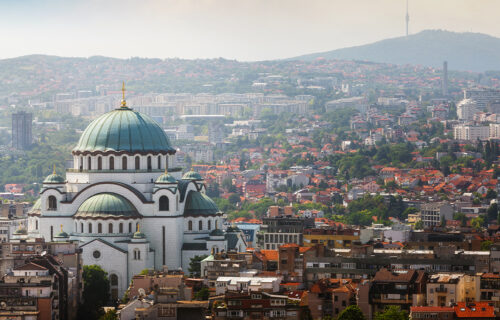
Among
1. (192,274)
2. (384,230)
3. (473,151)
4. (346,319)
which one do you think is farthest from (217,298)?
(473,151)

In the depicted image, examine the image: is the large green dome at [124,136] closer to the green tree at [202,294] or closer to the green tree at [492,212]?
the green tree at [202,294]

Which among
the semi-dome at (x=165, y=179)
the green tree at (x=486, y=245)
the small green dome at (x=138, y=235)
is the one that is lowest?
the green tree at (x=486, y=245)

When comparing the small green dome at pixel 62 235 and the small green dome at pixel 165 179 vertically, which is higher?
the small green dome at pixel 165 179

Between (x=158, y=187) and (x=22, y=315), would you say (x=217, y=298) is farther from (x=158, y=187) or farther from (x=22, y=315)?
(x=158, y=187)

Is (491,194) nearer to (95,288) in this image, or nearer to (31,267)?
(95,288)

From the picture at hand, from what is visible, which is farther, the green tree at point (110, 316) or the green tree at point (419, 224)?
the green tree at point (419, 224)

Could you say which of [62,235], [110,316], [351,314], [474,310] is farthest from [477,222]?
[474,310]

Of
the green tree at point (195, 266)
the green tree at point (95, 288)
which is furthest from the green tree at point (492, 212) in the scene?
the green tree at point (95, 288)
